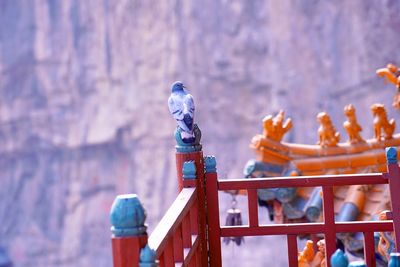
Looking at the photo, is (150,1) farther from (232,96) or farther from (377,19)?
(377,19)

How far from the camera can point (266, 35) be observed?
1661cm

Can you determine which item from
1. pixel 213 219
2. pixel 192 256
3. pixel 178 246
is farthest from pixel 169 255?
pixel 213 219

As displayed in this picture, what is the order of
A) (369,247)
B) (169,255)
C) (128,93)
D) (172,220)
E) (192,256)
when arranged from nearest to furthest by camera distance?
(169,255), (172,220), (192,256), (369,247), (128,93)

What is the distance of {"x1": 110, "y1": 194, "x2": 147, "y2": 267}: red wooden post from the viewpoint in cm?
248

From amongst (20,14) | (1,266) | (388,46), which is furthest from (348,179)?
(20,14)

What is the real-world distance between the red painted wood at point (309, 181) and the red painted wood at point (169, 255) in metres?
1.21

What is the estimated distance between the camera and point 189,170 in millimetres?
3998

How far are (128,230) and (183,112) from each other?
5.14 feet

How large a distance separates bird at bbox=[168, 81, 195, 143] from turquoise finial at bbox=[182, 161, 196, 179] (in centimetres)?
14

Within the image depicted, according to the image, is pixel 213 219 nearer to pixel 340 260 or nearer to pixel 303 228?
pixel 303 228

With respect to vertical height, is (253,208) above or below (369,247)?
above

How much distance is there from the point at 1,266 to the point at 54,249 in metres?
1.16

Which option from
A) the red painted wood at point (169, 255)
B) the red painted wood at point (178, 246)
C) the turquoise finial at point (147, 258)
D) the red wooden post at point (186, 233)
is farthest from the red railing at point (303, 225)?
the turquoise finial at point (147, 258)

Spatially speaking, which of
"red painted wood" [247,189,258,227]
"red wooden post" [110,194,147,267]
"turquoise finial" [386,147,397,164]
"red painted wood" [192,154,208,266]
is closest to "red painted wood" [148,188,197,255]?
"red painted wood" [192,154,208,266]
